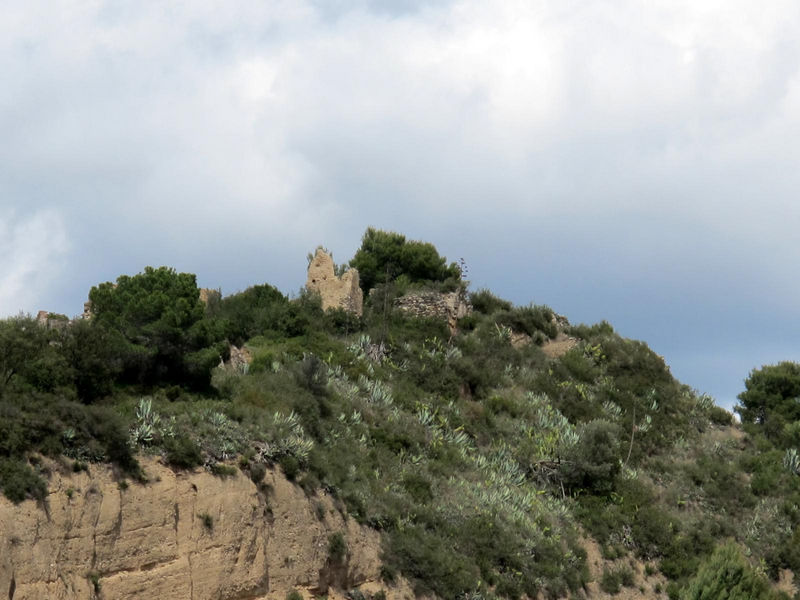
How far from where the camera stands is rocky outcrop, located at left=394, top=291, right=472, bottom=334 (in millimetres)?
39688

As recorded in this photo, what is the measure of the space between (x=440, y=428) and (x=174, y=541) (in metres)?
13.0

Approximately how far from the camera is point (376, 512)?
23797 mm

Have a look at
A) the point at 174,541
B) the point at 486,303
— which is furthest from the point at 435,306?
the point at 174,541

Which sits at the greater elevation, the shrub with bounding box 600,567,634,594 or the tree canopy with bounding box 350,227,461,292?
the tree canopy with bounding box 350,227,461,292

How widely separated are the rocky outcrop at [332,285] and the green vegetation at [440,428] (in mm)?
623

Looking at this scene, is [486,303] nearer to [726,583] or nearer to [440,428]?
[440,428]

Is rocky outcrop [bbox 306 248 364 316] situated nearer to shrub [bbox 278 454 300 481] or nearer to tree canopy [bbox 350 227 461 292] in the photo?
tree canopy [bbox 350 227 461 292]

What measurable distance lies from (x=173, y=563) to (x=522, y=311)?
24.9m

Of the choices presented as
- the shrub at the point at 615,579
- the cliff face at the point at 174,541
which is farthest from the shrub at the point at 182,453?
the shrub at the point at 615,579

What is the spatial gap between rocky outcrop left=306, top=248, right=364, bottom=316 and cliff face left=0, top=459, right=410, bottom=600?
52.6 feet

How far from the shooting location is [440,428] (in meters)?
30.9

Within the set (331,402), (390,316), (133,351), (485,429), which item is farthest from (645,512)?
(133,351)

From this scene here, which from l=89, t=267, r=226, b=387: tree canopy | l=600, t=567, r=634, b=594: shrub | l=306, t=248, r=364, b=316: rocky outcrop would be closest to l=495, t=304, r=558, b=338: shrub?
l=306, t=248, r=364, b=316: rocky outcrop

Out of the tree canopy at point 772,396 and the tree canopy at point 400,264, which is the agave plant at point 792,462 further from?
the tree canopy at point 400,264
